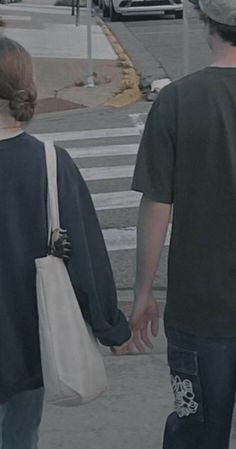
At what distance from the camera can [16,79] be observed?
2.79 metres

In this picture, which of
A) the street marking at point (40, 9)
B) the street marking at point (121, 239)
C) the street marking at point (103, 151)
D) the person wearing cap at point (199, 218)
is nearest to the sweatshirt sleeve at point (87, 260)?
the person wearing cap at point (199, 218)

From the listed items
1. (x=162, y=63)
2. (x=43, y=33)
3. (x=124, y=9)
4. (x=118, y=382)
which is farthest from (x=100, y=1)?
(x=118, y=382)

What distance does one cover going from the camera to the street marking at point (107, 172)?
9.02 metres

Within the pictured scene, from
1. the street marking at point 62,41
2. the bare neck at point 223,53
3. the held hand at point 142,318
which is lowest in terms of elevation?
the street marking at point 62,41

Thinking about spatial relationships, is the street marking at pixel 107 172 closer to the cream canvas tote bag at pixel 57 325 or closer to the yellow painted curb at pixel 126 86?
the yellow painted curb at pixel 126 86

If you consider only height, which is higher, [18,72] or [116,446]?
[18,72]

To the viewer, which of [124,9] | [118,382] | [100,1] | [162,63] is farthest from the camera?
[100,1]

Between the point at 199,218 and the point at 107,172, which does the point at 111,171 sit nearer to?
the point at 107,172

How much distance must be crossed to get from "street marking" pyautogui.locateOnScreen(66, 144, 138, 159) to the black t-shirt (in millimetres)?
6921

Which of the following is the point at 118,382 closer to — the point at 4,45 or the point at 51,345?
the point at 51,345

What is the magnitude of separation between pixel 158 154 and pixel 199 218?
195mm

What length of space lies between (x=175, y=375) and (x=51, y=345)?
1.15ft

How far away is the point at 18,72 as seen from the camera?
2787mm

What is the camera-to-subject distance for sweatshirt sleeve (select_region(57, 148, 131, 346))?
2867 millimetres
